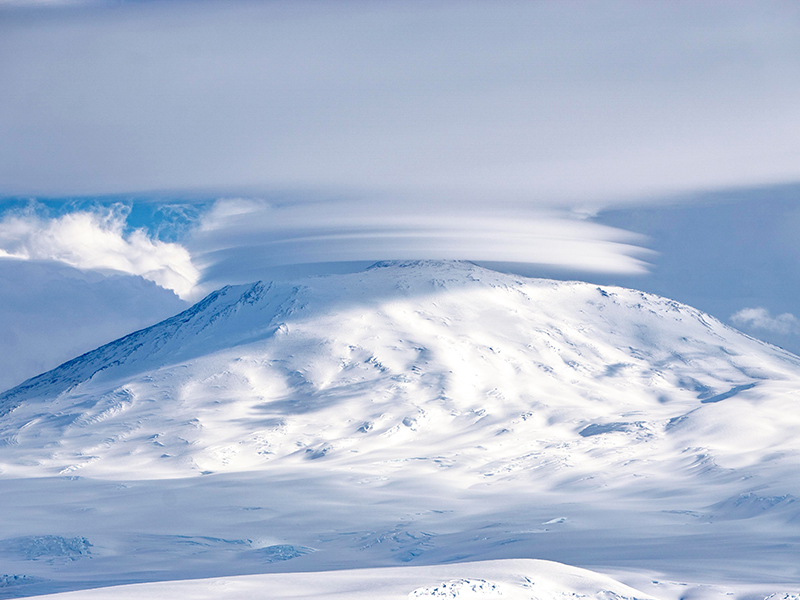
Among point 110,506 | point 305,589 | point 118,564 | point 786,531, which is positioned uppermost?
point 110,506

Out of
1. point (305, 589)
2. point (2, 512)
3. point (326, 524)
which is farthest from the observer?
point (2, 512)

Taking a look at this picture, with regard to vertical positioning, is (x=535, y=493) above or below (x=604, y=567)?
above

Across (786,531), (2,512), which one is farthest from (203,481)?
(786,531)

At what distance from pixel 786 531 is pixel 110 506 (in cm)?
11520

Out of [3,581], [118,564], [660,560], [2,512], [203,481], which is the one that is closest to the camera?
[660,560]

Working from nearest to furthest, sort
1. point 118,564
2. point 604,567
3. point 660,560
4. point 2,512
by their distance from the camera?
point 604,567, point 660,560, point 118,564, point 2,512

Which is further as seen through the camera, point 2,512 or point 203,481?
point 203,481

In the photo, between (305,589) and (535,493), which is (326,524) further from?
(305,589)

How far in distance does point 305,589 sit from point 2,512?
428 ft

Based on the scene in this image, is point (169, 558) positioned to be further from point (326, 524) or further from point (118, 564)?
point (326, 524)

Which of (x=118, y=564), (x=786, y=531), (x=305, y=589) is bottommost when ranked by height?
(x=305, y=589)

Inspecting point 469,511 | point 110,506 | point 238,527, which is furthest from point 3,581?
point 469,511

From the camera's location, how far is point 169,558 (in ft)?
445

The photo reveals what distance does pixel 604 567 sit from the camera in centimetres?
9088
